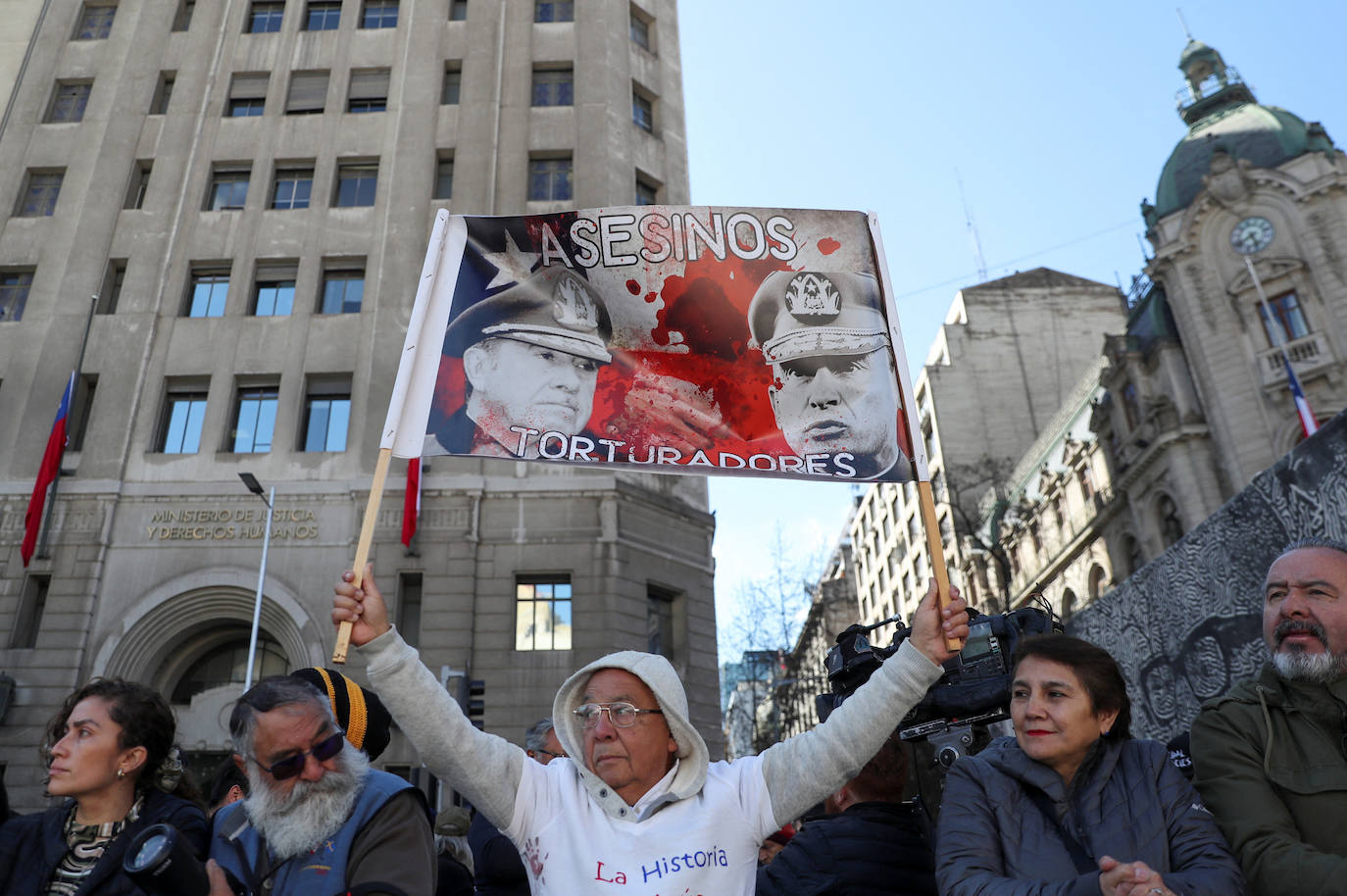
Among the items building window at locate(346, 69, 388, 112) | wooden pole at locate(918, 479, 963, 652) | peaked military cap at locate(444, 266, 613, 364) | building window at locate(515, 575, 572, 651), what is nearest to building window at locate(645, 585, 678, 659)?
building window at locate(515, 575, 572, 651)

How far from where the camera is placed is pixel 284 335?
70.5ft

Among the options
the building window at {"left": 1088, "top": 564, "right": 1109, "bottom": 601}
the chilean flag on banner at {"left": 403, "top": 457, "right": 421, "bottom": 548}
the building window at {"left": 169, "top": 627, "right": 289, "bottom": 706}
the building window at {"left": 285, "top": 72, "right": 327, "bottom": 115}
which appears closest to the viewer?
the chilean flag on banner at {"left": 403, "top": 457, "right": 421, "bottom": 548}

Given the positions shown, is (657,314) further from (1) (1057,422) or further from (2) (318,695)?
(1) (1057,422)

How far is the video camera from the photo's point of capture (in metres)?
4.73

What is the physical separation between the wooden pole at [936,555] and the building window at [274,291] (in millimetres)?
21093

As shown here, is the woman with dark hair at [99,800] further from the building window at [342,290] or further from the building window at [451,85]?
the building window at [451,85]

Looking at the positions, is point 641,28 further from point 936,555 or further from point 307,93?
point 936,555

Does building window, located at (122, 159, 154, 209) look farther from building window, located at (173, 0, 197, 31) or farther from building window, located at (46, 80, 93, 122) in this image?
building window, located at (173, 0, 197, 31)

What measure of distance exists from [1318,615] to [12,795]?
20776 mm

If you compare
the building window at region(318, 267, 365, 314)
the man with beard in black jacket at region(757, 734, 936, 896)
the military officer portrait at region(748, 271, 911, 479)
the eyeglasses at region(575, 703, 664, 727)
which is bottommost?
the man with beard in black jacket at region(757, 734, 936, 896)

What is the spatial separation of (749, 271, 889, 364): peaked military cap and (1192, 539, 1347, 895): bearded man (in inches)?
90.6

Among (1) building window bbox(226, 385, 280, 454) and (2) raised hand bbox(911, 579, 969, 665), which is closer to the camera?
(2) raised hand bbox(911, 579, 969, 665)

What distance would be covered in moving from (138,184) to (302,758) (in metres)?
26.0

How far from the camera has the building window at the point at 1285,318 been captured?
29750 millimetres
